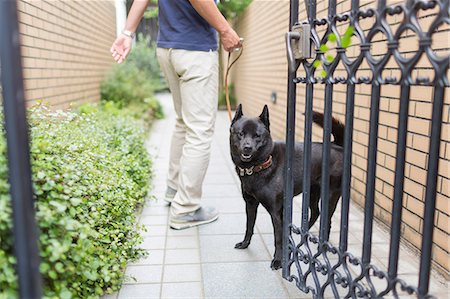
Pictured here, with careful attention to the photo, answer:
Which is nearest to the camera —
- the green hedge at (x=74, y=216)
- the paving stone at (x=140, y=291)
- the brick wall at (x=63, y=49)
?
the green hedge at (x=74, y=216)

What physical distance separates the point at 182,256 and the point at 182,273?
0.81 ft

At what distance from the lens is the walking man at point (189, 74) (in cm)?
321

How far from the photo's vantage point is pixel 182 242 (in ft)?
10.3

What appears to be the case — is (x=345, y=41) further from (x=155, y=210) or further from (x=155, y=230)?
(x=155, y=210)

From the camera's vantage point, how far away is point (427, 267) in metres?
1.54

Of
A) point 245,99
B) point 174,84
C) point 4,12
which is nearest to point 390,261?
point 4,12

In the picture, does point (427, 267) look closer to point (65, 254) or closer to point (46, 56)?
point (65, 254)

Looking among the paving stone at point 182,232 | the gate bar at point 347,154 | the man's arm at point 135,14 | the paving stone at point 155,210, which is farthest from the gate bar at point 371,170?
the man's arm at point 135,14

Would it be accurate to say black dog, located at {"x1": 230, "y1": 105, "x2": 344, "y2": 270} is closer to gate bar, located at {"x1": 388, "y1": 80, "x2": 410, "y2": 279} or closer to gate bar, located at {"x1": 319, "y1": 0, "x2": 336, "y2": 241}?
gate bar, located at {"x1": 319, "y1": 0, "x2": 336, "y2": 241}

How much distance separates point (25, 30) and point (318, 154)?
304 cm

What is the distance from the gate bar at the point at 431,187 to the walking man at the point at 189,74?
1788mm

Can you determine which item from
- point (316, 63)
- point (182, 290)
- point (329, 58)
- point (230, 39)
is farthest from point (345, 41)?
point (182, 290)

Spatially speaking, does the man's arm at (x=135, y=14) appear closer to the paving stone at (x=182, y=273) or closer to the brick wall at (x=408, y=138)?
the brick wall at (x=408, y=138)

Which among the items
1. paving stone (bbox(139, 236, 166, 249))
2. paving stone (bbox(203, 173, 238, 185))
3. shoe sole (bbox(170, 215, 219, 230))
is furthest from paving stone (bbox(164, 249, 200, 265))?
paving stone (bbox(203, 173, 238, 185))
